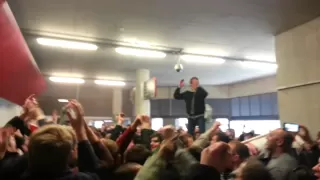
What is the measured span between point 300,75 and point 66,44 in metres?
4.51

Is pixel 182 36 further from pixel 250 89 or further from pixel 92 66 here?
pixel 250 89

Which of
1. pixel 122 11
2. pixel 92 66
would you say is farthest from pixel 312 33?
pixel 92 66

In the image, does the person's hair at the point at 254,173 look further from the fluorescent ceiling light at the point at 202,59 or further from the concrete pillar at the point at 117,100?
the concrete pillar at the point at 117,100

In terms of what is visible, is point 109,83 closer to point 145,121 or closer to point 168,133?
point 145,121

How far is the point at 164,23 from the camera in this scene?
5.74 metres

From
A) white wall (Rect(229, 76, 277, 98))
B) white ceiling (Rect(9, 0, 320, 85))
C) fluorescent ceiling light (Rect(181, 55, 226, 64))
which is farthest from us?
white wall (Rect(229, 76, 277, 98))

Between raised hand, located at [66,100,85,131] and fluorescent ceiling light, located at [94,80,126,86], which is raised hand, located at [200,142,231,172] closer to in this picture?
raised hand, located at [66,100,85,131]

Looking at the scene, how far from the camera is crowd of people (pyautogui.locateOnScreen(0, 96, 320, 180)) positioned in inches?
57.9

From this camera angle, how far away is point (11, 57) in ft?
11.9

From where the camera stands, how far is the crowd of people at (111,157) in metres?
1.47

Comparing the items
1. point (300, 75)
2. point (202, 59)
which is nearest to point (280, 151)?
point (300, 75)

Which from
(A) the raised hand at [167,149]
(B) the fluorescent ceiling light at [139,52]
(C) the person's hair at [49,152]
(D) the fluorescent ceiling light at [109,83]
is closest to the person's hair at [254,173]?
(A) the raised hand at [167,149]

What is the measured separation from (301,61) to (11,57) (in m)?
4.54

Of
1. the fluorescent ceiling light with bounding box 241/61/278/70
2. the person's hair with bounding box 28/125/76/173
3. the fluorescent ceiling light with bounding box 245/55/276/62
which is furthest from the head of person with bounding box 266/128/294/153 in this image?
the fluorescent ceiling light with bounding box 241/61/278/70
